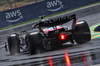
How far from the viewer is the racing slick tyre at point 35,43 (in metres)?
10.0

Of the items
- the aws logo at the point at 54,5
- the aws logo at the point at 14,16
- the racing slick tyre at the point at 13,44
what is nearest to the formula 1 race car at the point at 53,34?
the racing slick tyre at the point at 13,44

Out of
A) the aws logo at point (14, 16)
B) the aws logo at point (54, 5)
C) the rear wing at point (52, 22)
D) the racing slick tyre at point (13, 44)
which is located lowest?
the racing slick tyre at point (13, 44)

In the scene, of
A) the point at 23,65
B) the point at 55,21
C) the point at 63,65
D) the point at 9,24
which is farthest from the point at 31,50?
the point at 9,24

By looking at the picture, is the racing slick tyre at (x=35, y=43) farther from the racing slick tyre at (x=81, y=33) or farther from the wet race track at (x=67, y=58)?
the racing slick tyre at (x=81, y=33)

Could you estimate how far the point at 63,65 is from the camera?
22.1ft

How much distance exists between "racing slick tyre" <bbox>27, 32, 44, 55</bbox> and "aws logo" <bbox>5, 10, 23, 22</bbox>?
16.2 meters

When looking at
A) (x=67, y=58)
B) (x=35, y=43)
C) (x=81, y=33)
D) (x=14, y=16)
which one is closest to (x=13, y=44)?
(x=35, y=43)

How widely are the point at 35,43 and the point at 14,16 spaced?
54.6 ft

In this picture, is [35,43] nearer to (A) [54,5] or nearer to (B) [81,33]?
(B) [81,33]

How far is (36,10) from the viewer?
2720 centimetres

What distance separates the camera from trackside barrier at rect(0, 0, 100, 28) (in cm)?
2599

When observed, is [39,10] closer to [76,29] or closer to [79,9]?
[79,9]

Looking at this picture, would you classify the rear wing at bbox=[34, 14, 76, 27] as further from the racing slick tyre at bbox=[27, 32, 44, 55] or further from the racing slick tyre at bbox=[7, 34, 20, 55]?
the racing slick tyre at bbox=[7, 34, 20, 55]

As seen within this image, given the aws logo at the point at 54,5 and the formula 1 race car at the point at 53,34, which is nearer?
the formula 1 race car at the point at 53,34
